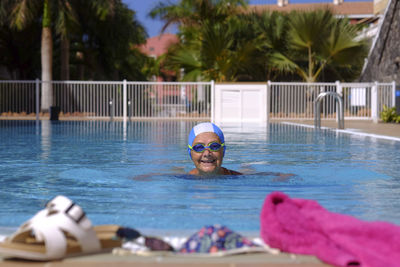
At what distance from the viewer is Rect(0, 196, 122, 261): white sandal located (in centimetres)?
248

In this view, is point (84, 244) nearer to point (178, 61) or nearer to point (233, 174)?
point (233, 174)

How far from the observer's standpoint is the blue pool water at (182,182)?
13.4 feet

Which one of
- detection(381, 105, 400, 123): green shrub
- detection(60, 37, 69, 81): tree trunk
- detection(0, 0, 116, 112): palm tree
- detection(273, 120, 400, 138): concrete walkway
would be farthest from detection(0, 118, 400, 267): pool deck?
detection(60, 37, 69, 81): tree trunk

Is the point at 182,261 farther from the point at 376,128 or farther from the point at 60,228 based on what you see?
the point at 376,128

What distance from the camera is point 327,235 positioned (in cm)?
261

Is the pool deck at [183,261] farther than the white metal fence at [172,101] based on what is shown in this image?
No

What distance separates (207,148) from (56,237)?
308 cm

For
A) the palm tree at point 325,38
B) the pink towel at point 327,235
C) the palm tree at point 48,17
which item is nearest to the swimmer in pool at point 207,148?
the pink towel at point 327,235

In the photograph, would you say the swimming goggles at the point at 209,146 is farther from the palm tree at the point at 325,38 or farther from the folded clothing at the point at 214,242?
the palm tree at the point at 325,38

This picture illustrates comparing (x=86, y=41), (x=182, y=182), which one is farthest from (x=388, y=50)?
(x=182, y=182)

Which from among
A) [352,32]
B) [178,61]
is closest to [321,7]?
[352,32]

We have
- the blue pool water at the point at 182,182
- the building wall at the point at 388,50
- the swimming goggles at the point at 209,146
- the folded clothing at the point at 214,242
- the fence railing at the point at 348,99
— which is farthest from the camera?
the fence railing at the point at 348,99

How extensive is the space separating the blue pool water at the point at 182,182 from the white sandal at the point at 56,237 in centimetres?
105

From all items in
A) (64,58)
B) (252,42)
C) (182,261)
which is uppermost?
(252,42)
